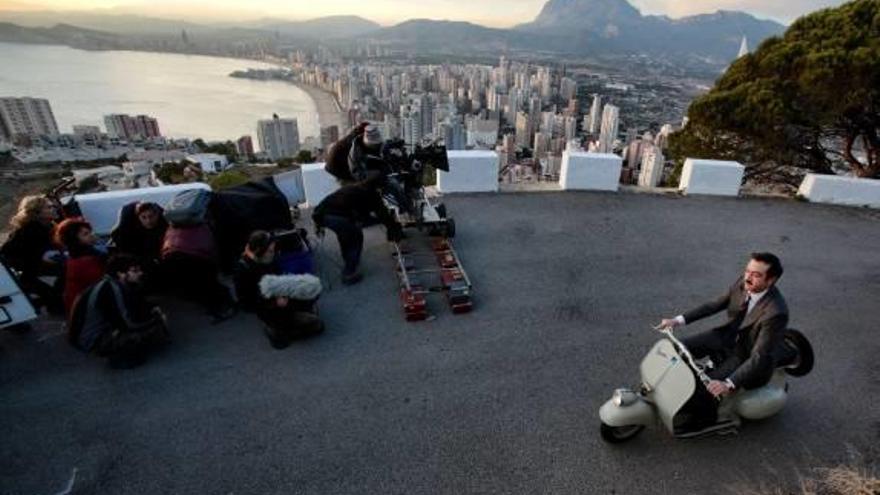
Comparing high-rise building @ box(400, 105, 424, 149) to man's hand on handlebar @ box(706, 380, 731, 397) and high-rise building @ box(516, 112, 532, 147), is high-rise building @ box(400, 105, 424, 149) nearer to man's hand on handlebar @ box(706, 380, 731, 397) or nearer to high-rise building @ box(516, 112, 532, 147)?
high-rise building @ box(516, 112, 532, 147)

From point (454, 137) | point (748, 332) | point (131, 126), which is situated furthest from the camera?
point (131, 126)

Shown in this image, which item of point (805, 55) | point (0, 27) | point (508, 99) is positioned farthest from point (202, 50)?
point (805, 55)

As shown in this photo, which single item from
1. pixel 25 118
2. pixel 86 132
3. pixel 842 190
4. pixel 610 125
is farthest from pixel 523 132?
pixel 25 118

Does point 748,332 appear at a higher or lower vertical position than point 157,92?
higher

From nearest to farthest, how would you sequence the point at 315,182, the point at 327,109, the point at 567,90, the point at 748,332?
the point at 748,332
the point at 315,182
the point at 567,90
the point at 327,109

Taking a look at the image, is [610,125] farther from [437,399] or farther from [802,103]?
[437,399]

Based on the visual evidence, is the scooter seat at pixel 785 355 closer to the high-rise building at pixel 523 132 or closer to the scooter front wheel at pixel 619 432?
the scooter front wheel at pixel 619 432

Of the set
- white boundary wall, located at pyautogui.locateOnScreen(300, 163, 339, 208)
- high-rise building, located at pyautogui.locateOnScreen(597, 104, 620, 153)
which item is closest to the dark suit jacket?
white boundary wall, located at pyautogui.locateOnScreen(300, 163, 339, 208)
